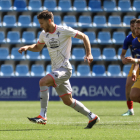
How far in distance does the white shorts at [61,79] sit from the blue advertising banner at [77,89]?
29.6 ft

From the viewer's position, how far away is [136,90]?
600 cm

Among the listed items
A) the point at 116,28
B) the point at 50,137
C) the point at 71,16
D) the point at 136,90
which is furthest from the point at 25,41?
the point at 50,137

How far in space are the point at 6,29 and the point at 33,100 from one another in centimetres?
537

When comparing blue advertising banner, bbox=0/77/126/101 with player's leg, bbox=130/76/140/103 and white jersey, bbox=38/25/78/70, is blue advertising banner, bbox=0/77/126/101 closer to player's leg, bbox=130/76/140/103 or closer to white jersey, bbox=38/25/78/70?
player's leg, bbox=130/76/140/103

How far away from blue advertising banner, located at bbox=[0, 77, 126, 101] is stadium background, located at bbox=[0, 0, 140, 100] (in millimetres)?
1541

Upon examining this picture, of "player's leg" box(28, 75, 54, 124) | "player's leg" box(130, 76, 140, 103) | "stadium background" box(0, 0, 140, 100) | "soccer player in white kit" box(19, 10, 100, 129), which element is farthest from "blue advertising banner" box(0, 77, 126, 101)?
"player's leg" box(28, 75, 54, 124)

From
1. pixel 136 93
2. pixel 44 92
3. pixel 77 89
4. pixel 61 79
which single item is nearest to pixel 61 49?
pixel 61 79

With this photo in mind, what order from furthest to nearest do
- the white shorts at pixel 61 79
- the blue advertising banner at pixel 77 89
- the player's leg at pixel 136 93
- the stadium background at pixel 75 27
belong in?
the stadium background at pixel 75 27, the blue advertising banner at pixel 77 89, the player's leg at pixel 136 93, the white shorts at pixel 61 79

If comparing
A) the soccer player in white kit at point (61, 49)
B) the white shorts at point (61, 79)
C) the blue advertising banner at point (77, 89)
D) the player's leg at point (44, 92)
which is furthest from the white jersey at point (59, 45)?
the blue advertising banner at point (77, 89)

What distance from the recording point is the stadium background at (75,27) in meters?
16.8

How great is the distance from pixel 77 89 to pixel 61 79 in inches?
373

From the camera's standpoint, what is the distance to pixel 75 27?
1792 centimetres

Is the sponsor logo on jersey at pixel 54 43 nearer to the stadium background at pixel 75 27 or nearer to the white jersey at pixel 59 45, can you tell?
the white jersey at pixel 59 45

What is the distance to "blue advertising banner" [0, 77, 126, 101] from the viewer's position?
46.8 feet
